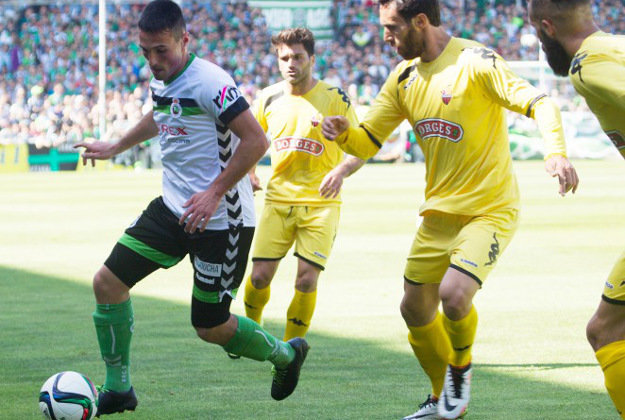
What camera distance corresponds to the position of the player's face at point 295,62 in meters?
8.27

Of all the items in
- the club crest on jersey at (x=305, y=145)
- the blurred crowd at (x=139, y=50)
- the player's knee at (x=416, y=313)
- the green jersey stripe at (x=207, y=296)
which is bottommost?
the blurred crowd at (x=139, y=50)

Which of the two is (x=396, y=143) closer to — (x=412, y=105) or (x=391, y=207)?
(x=391, y=207)

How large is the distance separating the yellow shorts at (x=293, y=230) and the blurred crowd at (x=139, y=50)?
24.8 m

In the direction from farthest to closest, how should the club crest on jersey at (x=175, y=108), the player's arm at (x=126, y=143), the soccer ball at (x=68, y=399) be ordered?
the player's arm at (x=126, y=143) < the club crest on jersey at (x=175, y=108) < the soccer ball at (x=68, y=399)

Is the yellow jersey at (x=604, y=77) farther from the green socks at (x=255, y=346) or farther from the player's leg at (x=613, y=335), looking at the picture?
the green socks at (x=255, y=346)

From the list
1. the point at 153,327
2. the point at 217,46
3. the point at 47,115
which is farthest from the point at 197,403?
the point at 217,46

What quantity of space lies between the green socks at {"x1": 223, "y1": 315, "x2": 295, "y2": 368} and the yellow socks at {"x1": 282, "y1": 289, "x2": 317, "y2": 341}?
146 centimetres

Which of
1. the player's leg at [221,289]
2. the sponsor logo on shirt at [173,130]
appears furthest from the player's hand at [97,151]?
the player's leg at [221,289]

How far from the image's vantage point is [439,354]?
6.27m

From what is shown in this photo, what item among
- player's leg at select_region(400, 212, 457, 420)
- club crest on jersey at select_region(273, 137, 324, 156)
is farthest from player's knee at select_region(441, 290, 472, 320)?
club crest on jersey at select_region(273, 137, 324, 156)

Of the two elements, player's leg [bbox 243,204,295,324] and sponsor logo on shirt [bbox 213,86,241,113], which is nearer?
sponsor logo on shirt [bbox 213,86,241,113]

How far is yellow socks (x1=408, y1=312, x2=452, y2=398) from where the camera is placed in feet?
20.4

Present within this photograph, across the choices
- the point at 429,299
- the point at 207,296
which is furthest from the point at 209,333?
the point at 429,299

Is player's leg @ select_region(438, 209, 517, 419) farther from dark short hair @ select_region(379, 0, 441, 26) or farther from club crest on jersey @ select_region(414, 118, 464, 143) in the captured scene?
dark short hair @ select_region(379, 0, 441, 26)
